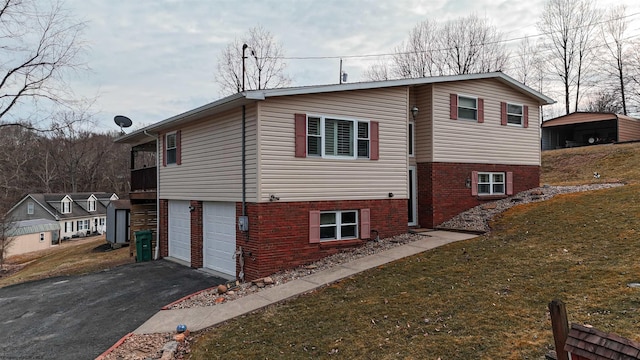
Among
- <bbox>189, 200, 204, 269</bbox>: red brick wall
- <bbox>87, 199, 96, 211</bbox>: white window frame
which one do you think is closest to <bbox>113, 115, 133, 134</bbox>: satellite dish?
<bbox>189, 200, 204, 269</bbox>: red brick wall

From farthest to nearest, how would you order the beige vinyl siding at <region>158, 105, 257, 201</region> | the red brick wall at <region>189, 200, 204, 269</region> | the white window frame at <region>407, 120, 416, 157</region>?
the white window frame at <region>407, 120, 416, 157</region> → the red brick wall at <region>189, 200, 204, 269</region> → the beige vinyl siding at <region>158, 105, 257, 201</region>

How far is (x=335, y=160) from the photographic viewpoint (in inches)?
409

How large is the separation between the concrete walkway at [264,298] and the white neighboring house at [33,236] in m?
33.9

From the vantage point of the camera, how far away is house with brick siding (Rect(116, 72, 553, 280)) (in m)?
9.55

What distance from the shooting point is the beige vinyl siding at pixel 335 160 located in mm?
9461

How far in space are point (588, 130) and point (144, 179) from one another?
32159 millimetres

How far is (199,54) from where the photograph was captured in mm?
18141

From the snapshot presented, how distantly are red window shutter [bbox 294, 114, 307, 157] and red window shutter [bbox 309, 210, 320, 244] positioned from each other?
5.13 feet

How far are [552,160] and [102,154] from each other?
52573 mm

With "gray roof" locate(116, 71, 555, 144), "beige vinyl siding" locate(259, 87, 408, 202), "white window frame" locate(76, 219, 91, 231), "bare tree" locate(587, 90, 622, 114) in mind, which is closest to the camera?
"gray roof" locate(116, 71, 555, 144)

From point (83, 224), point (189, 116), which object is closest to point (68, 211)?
point (83, 224)

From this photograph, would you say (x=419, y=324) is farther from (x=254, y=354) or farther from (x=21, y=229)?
(x=21, y=229)

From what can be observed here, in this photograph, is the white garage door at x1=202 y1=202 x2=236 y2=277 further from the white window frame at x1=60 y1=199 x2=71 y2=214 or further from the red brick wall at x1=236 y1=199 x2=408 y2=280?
the white window frame at x1=60 y1=199 x2=71 y2=214

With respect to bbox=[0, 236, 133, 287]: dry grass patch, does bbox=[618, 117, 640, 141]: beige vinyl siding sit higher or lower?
higher
